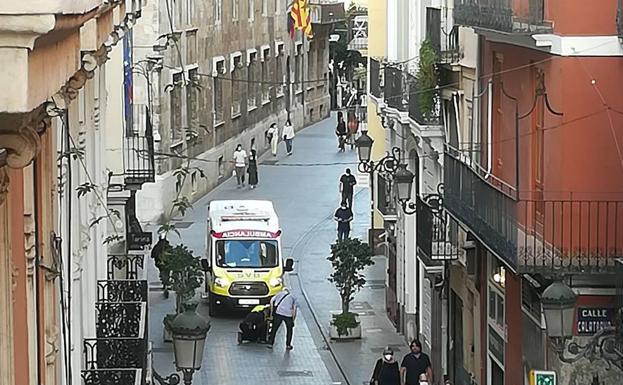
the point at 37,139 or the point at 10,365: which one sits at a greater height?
the point at 37,139

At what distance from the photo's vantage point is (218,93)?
52.4 meters

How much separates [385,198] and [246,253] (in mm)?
3223

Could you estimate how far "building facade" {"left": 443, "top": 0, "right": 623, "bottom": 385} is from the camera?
1788cm

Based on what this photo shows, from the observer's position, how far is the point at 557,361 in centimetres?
1850

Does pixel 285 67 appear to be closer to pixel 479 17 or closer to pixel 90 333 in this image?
pixel 479 17

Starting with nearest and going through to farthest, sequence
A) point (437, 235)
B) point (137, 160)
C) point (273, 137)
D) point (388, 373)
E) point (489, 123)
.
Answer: point (489, 123) → point (388, 373) → point (437, 235) → point (137, 160) → point (273, 137)

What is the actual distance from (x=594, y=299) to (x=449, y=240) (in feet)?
21.1

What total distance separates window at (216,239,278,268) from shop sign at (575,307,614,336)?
16.3 meters

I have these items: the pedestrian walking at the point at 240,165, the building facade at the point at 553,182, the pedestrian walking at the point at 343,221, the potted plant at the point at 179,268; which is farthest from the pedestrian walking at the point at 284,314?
the pedestrian walking at the point at 240,165

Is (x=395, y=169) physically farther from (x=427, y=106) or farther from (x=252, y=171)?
(x=252, y=171)

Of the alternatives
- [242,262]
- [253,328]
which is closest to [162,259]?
[253,328]

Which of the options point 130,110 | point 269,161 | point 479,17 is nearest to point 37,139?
point 479,17

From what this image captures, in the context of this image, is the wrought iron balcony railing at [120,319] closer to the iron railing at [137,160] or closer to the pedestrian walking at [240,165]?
the iron railing at [137,160]

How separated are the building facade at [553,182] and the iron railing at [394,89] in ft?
26.0
